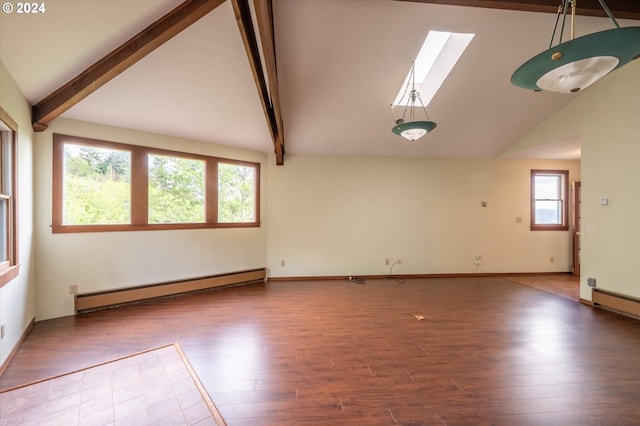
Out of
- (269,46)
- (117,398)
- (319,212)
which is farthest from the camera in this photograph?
(319,212)

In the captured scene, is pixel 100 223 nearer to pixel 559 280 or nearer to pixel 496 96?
pixel 496 96

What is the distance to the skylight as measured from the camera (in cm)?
332

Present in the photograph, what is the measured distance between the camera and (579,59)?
116 centimetres

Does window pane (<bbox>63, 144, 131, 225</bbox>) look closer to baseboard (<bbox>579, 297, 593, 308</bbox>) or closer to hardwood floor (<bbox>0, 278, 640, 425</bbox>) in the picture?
hardwood floor (<bbox>0, 278, 640, 425</bbox>)

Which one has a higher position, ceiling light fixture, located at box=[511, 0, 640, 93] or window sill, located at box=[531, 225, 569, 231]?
ceiling light fixture, located at box=[511, 0, 640, 93]

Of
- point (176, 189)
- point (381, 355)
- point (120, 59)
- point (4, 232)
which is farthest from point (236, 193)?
point (381, 355)

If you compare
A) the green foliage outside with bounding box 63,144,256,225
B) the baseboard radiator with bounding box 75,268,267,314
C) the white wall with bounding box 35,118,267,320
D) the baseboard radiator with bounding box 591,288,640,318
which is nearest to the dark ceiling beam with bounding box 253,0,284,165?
the green foliage outside with bounding box 63,144,256,225

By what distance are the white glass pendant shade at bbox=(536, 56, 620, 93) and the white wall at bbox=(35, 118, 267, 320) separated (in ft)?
14.2

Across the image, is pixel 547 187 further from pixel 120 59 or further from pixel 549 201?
pixel 120 59

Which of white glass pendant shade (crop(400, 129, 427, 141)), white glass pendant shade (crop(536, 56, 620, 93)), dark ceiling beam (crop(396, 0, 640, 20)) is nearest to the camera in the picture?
white glass pendant shade (crop(536, 56, 620, 93))

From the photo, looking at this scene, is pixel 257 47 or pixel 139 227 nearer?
pixel 257 47

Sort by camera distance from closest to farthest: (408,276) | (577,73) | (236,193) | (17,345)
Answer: (577,73), (17,345), (236,193), (408,276)

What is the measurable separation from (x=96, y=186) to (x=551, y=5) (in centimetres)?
547

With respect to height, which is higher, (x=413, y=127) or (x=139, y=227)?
(x=413, y=127)
